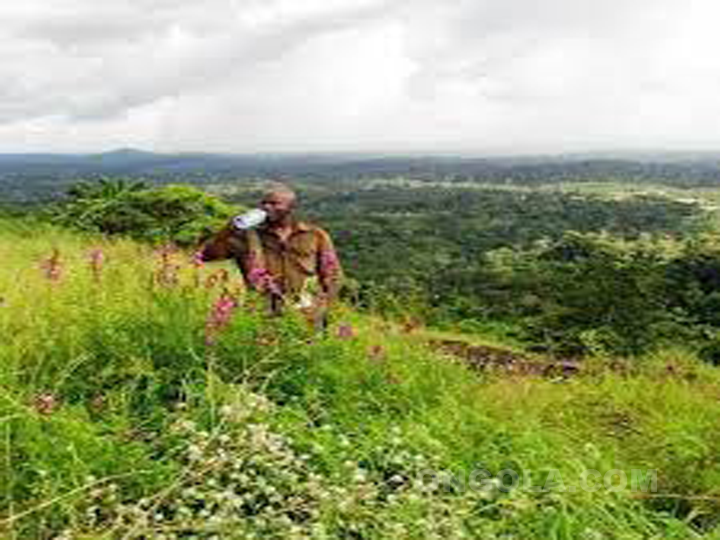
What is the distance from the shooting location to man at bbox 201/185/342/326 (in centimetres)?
757

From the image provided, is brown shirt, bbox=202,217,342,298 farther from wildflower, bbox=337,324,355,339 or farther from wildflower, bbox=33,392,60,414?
wildflower, bbox=33,392,60,414

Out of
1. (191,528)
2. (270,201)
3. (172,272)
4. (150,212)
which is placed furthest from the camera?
(150,212)

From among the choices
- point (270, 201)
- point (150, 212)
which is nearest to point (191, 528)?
point (270, 201)

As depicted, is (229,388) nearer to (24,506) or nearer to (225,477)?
(225,477)

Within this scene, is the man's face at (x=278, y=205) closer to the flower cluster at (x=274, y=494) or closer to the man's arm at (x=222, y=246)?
the man's arm at (x=222, y=246)

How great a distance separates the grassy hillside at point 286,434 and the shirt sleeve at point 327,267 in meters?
0.55

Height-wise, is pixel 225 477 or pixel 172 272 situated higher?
pixel 172 272

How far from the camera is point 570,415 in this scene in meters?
6.57

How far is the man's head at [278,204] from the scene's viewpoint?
763 cm

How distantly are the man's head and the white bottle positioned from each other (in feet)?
0.41

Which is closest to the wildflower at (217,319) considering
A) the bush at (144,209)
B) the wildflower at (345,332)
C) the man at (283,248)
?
the wildflower at (345,332)

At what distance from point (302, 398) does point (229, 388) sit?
390 mm

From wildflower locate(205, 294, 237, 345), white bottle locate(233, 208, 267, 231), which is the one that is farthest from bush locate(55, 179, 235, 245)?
wildflower locate(205, 294, 237, 345)

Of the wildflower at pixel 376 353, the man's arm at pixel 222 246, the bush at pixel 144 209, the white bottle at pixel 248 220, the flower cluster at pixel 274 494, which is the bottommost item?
the bush at pixel 144 209
